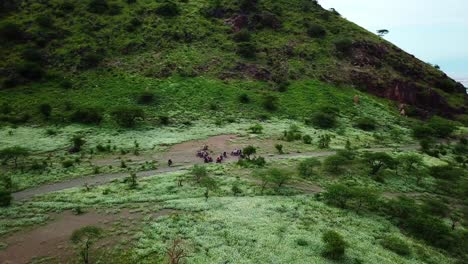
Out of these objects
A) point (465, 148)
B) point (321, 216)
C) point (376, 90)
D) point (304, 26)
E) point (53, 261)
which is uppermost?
point (304, 26)

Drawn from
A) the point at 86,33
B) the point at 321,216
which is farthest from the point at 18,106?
the point at 321,216

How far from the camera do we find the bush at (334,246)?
3222cm

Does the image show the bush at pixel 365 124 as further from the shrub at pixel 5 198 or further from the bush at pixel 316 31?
→ the shrub at pixel 5 198

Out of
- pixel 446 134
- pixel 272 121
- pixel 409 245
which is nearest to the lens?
pixel 409 245

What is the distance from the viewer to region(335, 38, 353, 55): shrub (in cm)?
10012

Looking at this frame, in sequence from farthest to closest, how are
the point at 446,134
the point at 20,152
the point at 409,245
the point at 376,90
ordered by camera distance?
the point at 376,90 → the point at 446,134 → the point at 20,152 → the point at 409,245

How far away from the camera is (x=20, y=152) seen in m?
47.5

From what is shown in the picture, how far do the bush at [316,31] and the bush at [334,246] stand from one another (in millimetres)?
78067

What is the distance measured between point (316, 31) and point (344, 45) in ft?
27.0

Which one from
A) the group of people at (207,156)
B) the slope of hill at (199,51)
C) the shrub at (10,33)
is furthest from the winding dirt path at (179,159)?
the shrub at (10,33)

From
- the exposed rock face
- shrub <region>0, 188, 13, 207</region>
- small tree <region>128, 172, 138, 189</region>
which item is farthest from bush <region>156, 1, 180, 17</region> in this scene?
shrub <region>0, 188, 13, 207</region>

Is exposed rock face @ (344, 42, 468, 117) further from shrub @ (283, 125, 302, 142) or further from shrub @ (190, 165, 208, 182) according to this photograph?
shrub @ (190, 165, 208, 182)

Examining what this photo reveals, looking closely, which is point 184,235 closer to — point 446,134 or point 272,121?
point 272,121

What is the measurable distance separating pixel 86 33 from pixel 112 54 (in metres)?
10.4
